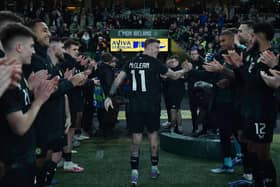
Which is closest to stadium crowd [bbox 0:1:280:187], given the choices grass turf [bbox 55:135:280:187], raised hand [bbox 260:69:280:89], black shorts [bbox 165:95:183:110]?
raised hand [bbox 260:69:280:89]

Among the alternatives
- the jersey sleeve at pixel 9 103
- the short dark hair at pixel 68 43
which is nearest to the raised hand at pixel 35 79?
the jersey sleeve at pixel 9 103

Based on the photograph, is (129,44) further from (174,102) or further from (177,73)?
(177,73)

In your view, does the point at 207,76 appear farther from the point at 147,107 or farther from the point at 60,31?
the point at 60,31

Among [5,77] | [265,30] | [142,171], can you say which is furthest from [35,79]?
[142,171]

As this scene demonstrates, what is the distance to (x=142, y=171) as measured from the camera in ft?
23.4

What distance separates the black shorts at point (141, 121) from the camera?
6383 millimetres

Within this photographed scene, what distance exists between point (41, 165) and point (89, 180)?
5.13 feet

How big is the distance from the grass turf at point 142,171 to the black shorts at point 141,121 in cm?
73

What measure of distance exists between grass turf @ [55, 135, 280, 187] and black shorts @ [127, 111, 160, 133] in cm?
73

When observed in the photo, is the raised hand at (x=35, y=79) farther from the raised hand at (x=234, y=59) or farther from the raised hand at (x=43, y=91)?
the raised hand at (x=234, y=59)

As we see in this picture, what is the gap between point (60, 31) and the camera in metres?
22.4

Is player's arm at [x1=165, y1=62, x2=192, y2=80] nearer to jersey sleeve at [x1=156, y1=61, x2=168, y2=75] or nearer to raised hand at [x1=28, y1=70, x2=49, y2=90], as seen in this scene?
jersey sleeve at [x1=156, y1=61, x2=168, y2=75]

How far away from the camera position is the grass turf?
6469 mm

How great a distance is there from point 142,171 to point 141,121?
3.50 feet
